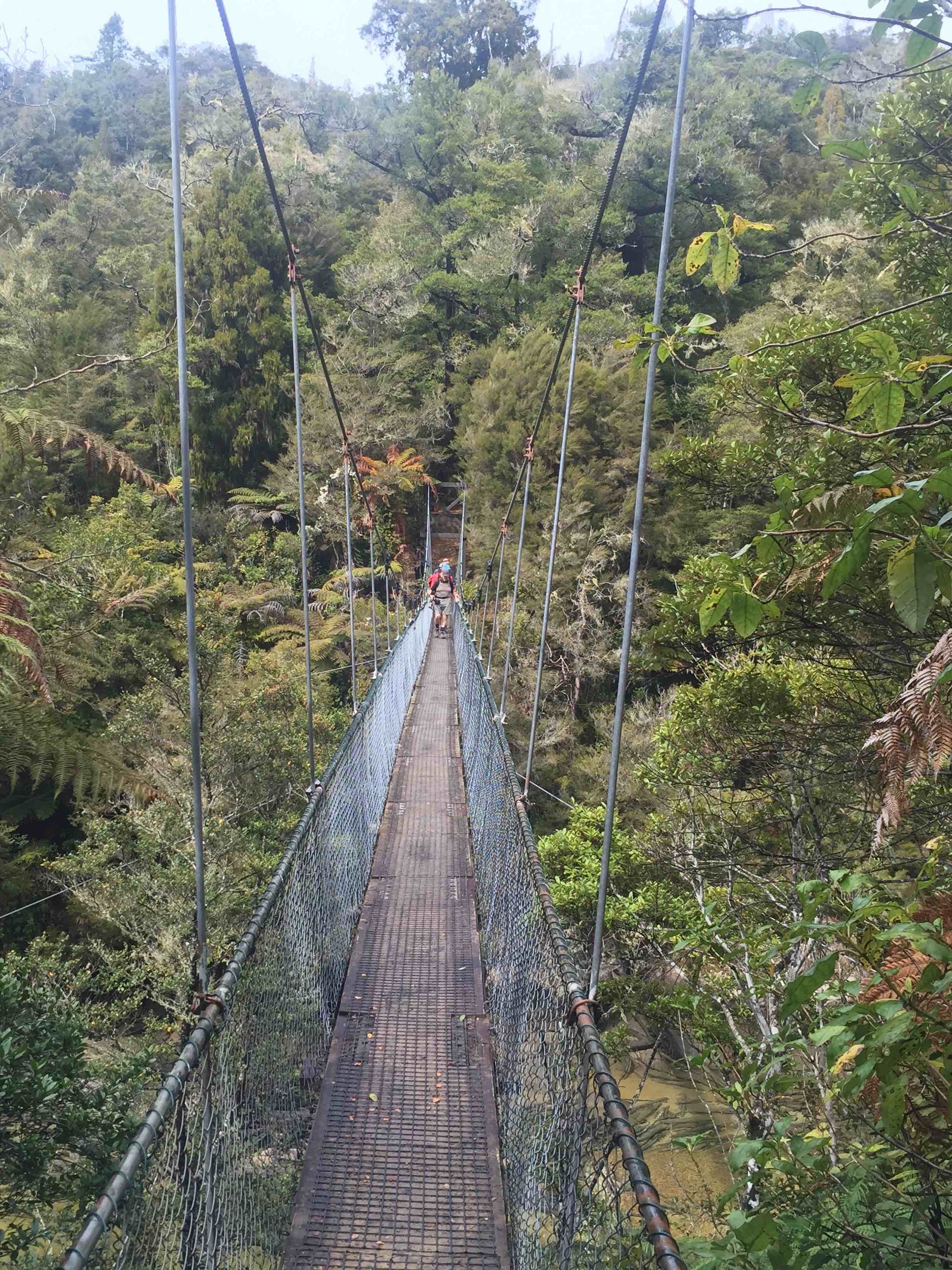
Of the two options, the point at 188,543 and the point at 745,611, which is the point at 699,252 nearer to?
the point at 745,611

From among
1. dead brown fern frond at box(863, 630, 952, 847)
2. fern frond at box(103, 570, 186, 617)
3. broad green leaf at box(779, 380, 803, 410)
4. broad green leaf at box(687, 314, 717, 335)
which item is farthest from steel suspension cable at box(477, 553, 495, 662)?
broad green leaf at box(687, 314, 717, 335)

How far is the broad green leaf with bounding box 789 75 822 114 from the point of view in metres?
0.88

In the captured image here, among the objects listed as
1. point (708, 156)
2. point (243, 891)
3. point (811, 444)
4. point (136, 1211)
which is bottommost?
point (243, 891)

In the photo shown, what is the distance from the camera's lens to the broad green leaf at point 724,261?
0.94 metres

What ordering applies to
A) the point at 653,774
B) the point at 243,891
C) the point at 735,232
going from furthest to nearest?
the point at 243,891 < the point at 653,774 < the point at 735,232

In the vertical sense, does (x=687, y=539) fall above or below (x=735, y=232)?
below

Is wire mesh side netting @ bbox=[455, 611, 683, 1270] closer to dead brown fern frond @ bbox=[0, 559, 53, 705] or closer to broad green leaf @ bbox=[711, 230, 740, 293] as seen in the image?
broad green leaf @ bbox=[711, 230, 740, 293]

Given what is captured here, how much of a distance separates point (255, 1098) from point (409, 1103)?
0.44 metres

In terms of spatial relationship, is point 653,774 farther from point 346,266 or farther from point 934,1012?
point 346,266

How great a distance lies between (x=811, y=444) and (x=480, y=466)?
9193mm

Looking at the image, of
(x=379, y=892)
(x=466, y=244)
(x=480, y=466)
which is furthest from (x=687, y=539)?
(x=466, y=244)

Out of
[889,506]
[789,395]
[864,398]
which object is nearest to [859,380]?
[864,398]

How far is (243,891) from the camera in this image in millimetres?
5438

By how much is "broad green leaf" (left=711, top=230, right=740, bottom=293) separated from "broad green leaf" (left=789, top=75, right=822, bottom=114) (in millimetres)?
141
